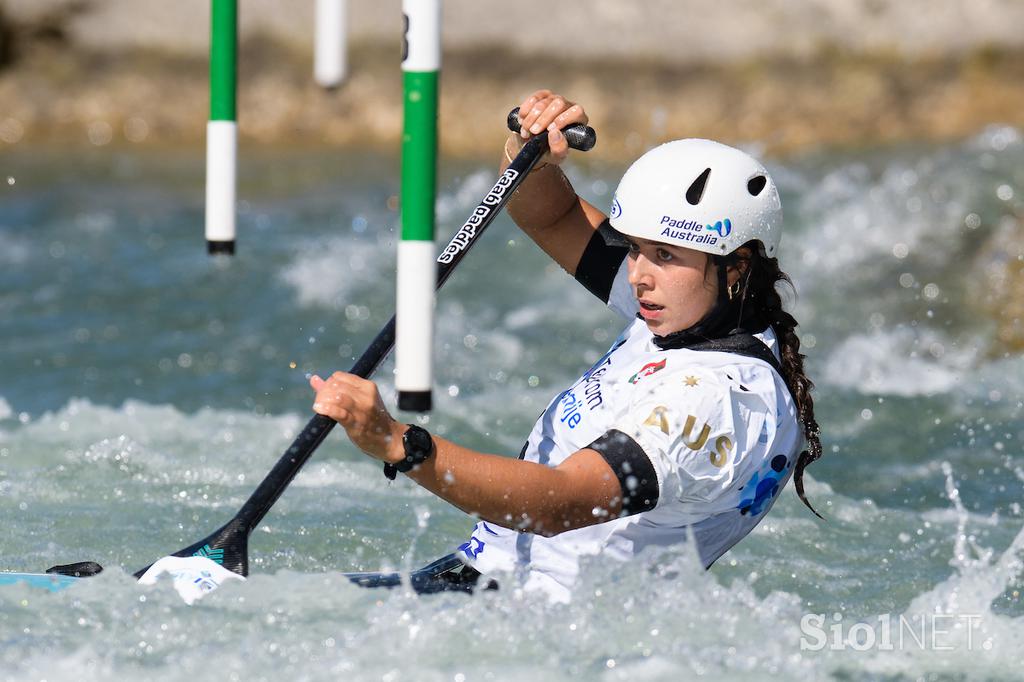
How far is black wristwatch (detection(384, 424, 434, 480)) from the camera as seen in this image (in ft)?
11.9

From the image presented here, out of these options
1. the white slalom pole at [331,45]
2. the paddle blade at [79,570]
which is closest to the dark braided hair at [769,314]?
the white slalom pole at [331,45]

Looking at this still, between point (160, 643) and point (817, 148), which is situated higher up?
point (817, 148)

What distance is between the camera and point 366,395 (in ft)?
11.8

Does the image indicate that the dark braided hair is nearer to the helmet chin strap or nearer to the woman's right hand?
the helmet chin strap

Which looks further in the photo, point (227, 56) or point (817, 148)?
point (817, 148)

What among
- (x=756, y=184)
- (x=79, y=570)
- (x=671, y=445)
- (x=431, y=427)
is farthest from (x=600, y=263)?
(x=431, y=427)

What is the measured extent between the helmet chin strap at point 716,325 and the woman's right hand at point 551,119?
0.76 m

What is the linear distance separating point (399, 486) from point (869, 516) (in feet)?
6.50

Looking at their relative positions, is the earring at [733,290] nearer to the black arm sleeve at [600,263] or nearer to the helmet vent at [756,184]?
the helmet vent at [756,184]

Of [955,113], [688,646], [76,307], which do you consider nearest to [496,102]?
[955,113]

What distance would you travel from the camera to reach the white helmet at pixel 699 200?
4094 mm

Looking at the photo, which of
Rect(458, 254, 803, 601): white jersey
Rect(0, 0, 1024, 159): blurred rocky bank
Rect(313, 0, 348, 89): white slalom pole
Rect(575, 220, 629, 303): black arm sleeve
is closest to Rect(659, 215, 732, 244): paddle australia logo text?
Rect(458, 254, 803, 601): white jersey

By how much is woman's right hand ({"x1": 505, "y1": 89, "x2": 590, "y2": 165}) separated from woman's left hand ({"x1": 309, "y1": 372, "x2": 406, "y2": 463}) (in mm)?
1298

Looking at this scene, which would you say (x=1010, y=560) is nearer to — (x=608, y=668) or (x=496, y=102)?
(x=608, y=668)
